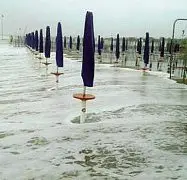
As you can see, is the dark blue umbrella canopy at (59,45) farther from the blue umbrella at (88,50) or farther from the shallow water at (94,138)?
the blue umbrella at (88,50)

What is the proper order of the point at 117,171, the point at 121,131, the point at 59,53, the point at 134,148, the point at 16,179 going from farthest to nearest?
the point at 59,53 < the point at 121,131 < the point at 134,148 < the point at 117,171 < the point at 16,179

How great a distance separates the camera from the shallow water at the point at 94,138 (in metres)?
6.26

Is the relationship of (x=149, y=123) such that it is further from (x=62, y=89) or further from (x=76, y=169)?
(x=62, y=89)

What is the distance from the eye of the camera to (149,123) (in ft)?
32.4

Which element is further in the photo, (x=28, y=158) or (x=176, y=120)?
(x=176, y=120)

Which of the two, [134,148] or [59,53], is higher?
[59,53]

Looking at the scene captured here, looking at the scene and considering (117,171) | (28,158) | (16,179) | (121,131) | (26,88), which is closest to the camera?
(16,179)

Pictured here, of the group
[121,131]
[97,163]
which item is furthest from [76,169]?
[121,131]

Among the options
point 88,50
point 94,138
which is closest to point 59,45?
point 88,50

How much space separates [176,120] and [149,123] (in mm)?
919

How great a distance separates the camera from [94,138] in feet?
27.2

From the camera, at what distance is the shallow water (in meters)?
6.26

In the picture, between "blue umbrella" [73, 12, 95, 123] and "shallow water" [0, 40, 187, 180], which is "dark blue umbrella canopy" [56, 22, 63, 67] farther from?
"blue umbrella" [73, 12, 95, 123]

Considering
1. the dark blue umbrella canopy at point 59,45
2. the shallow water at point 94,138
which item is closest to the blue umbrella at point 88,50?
the shallow water at point 94,138
